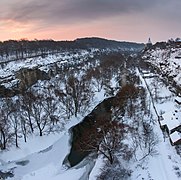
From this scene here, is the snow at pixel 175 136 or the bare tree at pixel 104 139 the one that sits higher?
the snow at pixel 175 136

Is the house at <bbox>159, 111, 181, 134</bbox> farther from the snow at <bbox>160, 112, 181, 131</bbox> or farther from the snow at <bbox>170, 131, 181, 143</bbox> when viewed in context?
the snow at <bbox>170, 131, 181, 143</bbox>

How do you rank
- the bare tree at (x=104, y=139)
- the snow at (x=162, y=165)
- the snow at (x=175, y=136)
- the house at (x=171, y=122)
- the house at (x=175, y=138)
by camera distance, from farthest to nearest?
the house at (x=171, y=122)
the snow at (x=175, y=136)
the house at (x=175, y=138)
the bare tree at (x=104, y=139)
the snow at (x=162, y=165)

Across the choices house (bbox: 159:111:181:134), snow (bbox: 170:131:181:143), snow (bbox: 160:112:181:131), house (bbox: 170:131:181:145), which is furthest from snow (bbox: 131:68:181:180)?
snow (bbox: 160:112:181:131)

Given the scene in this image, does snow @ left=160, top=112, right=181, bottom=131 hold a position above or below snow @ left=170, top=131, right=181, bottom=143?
above

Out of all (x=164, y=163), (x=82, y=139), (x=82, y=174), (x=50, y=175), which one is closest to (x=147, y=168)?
(x=164, y=163)

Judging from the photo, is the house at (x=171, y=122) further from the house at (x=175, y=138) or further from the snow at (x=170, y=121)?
the house at (x=175, y=138)

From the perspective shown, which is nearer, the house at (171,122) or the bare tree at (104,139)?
the bare tree at (104,139)

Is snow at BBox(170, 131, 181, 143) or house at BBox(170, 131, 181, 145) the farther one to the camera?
snow at BBox(170, 131, 181, 143)

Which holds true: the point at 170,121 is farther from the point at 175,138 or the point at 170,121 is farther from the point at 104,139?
the point at 104,139

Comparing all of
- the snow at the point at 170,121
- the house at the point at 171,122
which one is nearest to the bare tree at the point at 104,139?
the house at the point at 171,122
